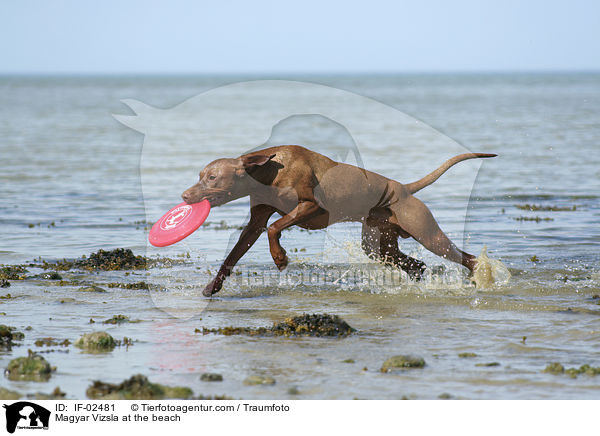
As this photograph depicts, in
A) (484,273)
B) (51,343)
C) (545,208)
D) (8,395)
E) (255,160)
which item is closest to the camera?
(8,395)

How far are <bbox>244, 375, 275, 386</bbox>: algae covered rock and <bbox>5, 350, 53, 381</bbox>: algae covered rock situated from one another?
1.43 metres

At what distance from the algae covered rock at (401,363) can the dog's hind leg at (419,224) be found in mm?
3021

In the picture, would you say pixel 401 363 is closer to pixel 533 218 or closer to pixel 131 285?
pixel 131 285

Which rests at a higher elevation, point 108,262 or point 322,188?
point 322,188

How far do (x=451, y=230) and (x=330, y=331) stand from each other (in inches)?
261

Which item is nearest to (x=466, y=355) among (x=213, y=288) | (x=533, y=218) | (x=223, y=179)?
(x=223, y=179)

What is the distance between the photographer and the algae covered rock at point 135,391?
17.8 feet

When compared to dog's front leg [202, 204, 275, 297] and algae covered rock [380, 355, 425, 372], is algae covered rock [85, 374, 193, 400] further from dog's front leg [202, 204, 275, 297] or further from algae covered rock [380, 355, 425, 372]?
dog's front leg [202, 204, 275, 297]

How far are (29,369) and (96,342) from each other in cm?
81

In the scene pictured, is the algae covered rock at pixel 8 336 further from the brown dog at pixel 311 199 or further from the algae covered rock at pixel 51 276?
the algae covered rock at pixel 51 276

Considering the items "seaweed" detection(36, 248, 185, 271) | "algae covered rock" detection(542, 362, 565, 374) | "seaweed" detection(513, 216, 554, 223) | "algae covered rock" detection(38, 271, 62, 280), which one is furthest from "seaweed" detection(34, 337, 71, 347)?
"seaweed" detection(513, 216, 554, 223)
